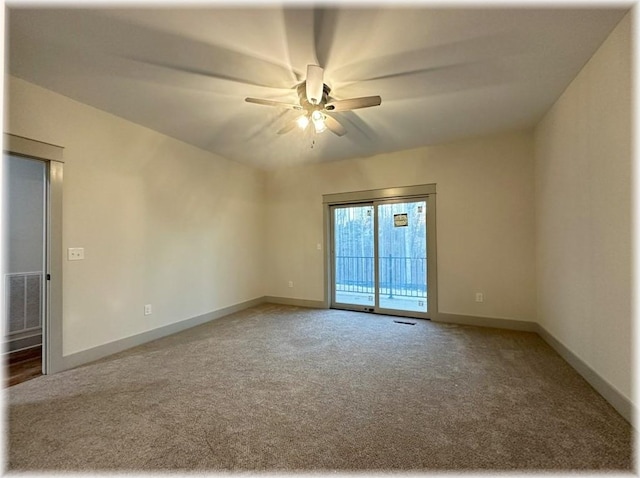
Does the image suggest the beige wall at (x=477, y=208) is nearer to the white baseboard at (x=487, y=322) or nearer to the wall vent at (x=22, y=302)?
the white baseboard at (x=487, y=322)

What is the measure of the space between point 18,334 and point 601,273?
19.0ft

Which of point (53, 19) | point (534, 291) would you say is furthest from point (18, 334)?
point (534, 291)

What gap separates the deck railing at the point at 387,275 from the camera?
4301mm

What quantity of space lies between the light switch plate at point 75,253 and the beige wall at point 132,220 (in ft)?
0.13

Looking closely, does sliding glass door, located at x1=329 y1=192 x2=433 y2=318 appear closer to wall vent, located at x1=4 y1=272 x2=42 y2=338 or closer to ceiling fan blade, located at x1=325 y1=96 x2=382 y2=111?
ceiling fan blade, located at x1=325 y1=96 x2=382 y2=111

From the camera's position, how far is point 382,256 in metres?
4.58

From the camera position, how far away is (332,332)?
11.9 feet

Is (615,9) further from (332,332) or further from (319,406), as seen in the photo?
(332,332)

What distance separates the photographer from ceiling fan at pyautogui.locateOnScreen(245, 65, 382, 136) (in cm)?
207

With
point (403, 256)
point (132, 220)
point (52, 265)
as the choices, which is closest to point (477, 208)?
point (403, 256)

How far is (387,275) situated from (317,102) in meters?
3.03

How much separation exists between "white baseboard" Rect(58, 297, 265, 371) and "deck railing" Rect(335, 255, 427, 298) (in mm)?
1970

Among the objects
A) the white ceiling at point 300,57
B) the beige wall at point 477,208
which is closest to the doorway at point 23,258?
the white ceiling at point 300,57

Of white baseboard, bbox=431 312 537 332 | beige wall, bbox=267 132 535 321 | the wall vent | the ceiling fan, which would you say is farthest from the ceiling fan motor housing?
the wall vent
